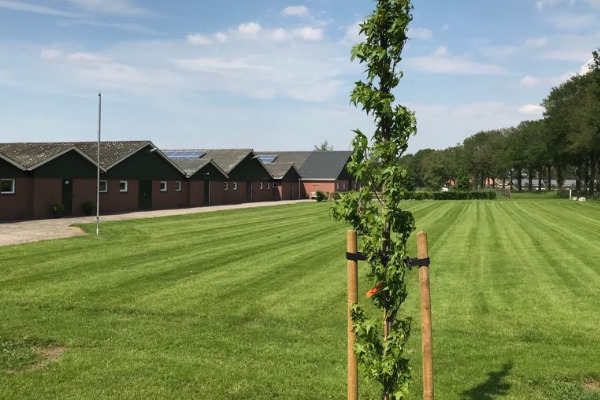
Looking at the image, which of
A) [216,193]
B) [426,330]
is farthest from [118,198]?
[426,330]

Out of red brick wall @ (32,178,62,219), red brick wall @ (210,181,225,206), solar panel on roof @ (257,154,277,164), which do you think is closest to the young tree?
red brick wall @ (32,178,62,219)

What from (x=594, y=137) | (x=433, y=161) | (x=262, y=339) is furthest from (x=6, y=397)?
(x=433, y=161)

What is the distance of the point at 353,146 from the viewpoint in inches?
187

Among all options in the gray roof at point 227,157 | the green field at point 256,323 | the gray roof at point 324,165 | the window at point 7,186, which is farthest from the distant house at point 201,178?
the green field at point 256,323

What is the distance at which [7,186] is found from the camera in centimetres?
2977

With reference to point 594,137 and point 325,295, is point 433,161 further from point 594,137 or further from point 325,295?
point 325,295

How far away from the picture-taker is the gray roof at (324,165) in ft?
240

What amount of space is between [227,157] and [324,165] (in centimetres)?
2203

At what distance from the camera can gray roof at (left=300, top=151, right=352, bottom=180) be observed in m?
73.1

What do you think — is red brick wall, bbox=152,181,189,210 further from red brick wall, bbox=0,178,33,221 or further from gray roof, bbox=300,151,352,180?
gray roof, bbox=300,151,352,180

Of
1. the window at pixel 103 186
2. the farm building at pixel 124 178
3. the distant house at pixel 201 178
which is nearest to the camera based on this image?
the farm building at pixel 124 178

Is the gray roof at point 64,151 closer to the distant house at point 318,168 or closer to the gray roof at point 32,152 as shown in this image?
the gray roof at point 32,152

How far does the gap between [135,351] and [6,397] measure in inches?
77.5

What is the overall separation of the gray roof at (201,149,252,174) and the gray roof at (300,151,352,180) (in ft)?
58.8
